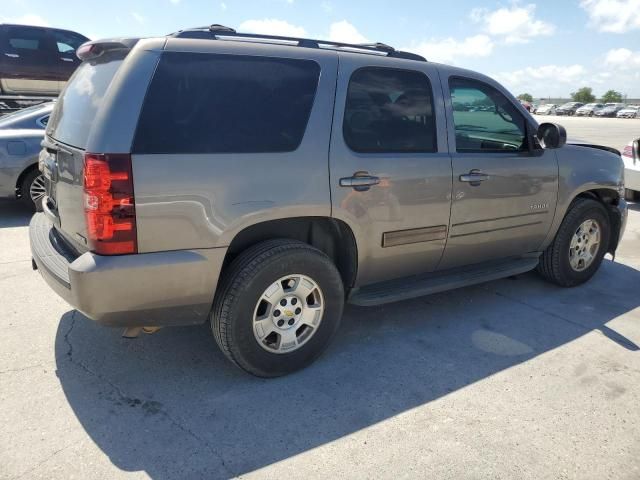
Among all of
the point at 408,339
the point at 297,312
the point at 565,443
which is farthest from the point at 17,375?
the point at 565,443

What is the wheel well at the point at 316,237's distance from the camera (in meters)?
3.06

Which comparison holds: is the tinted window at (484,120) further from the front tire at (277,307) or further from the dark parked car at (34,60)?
the dark parked car at (34,60)

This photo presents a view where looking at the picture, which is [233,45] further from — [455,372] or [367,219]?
[455,372]

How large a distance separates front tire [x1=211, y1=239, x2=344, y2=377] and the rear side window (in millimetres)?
628

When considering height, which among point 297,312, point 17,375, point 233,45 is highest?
point 233,45

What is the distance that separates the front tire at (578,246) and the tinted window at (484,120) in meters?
0.98

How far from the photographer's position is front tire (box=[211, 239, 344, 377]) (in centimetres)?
287

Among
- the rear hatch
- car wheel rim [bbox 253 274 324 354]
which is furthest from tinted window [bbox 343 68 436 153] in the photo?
the rear hatch

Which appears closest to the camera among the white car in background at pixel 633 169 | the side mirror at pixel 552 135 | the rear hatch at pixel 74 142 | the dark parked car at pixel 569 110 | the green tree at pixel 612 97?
the rear hatch at pixel 74 142

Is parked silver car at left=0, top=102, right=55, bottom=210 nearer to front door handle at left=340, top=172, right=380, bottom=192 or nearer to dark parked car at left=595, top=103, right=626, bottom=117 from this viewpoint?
front door handle at left=340, top=172, right=380, bottom=192

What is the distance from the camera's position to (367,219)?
327 cm

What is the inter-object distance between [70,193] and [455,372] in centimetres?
252

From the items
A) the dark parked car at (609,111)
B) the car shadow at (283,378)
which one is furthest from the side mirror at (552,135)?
the dark parked car at (609,111)

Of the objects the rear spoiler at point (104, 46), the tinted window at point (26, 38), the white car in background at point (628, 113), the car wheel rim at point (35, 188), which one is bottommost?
the car wheel rim at point (35, 188)
